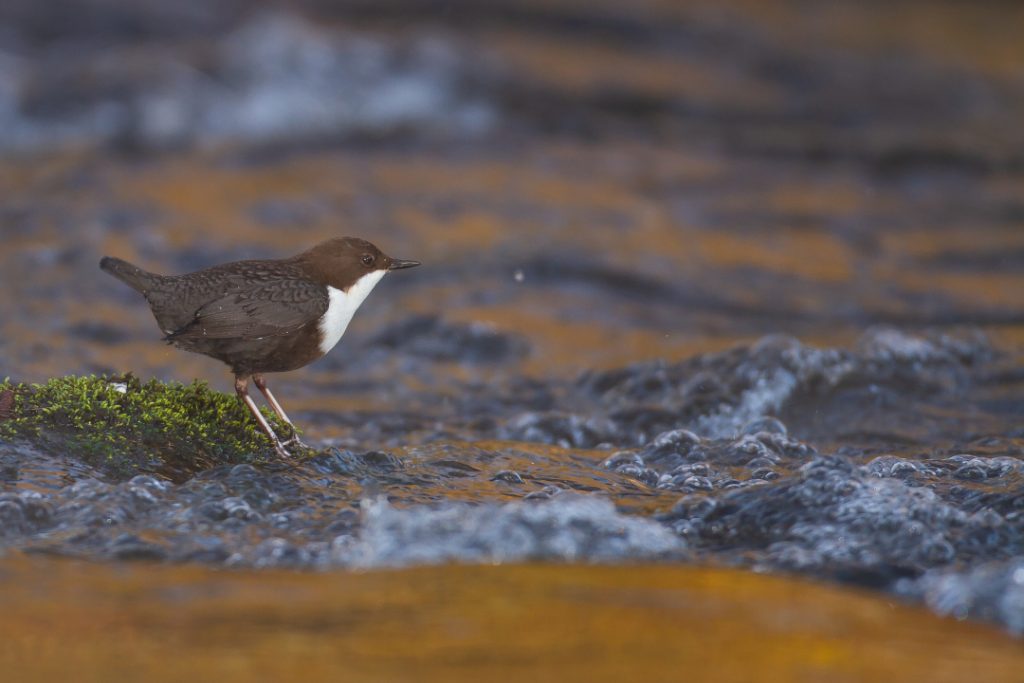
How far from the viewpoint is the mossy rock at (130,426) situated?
429 centimetres

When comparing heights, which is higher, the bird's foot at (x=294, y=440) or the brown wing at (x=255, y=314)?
the brown wing at (x=255, y=314)

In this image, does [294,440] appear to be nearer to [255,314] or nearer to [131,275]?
[255,314]

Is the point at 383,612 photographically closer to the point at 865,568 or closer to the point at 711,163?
the point at 865,568

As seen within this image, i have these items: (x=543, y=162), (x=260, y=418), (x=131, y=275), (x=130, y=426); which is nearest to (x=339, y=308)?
(x=260, y=418)

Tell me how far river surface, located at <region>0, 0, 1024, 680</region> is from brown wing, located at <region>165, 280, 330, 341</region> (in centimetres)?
50

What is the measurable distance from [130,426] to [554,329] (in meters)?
4.08

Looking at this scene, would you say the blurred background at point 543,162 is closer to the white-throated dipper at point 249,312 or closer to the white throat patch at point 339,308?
the white-throated dipper at point 249,312

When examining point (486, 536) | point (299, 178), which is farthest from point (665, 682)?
point (299, 178)

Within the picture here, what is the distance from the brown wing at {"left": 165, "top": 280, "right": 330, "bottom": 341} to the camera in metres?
4.47

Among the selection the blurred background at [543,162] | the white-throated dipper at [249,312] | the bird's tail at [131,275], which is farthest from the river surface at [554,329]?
the bird's tail at [131,275]

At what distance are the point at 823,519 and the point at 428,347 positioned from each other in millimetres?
4019

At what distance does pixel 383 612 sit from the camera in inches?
129

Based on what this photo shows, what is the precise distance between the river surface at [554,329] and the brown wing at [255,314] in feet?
1.66

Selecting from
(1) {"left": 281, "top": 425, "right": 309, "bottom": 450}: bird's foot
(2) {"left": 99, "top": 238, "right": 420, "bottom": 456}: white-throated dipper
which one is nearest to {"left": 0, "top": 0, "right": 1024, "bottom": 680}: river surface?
(1) {"left": 281, "top": 425, "right": 309, "bottom": 450}: bird's foot
